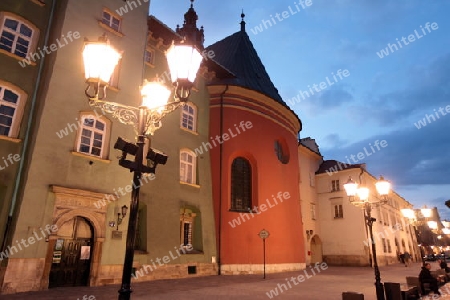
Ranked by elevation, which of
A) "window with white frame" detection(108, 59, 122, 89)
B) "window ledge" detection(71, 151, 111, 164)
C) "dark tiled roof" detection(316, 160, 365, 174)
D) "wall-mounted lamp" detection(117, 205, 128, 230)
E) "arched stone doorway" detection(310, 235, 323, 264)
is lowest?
"arched stone doorway" detection(310, 235, 323, 264)

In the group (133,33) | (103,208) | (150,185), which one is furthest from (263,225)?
(133,33)

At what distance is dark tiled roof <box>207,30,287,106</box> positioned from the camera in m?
23.6

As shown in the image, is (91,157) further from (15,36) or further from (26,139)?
(15,36)

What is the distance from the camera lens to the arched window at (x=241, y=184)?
67.7ft

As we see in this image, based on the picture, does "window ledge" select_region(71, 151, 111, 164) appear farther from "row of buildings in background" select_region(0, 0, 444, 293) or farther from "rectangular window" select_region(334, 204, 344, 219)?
"rectangular window" select_region(334, 204, 344, 219)

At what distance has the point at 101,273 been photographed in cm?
1264

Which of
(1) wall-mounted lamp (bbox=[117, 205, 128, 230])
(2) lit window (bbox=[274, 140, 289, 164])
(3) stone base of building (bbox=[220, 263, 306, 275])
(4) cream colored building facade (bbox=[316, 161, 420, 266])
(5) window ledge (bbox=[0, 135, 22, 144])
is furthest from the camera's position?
(4) cream colored building facade (bbox=[316, 161, 420, 266])

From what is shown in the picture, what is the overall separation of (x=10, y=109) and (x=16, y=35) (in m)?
3.18

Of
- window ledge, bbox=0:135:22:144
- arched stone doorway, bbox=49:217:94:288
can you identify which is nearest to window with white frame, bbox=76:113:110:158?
window ledge, bbox=0:135:22:144

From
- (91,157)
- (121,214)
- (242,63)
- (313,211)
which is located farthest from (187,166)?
(313,211)

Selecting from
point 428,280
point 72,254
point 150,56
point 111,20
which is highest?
point 111,20

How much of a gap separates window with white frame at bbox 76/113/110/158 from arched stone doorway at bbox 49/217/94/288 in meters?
2.81

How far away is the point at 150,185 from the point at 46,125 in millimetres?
5363

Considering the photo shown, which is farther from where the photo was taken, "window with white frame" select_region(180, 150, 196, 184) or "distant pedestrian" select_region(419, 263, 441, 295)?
"window with white frame" select_region(180, 150, 196, 184)
